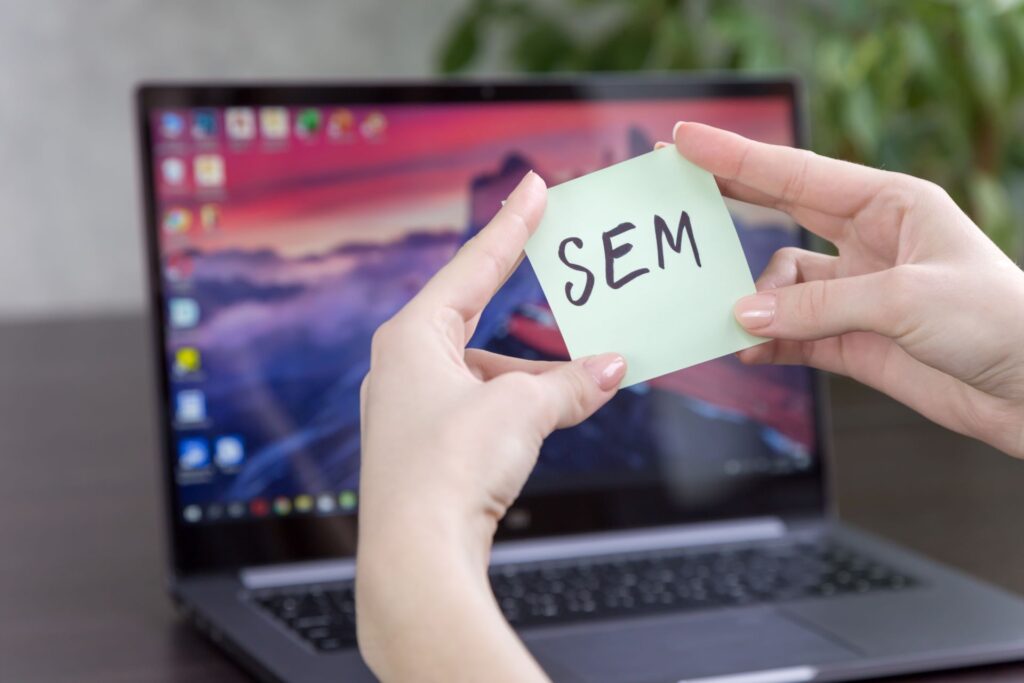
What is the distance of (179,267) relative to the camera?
94 cm

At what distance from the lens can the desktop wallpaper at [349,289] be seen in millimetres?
942

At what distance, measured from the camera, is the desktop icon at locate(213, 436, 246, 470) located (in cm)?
94

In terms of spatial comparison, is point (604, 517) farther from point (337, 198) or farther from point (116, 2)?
point (116, 2)

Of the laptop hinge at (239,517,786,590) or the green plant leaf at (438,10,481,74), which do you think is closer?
the laptop hinge at (239,517,786,590)

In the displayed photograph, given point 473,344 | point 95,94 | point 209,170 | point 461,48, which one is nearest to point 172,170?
point 209,170

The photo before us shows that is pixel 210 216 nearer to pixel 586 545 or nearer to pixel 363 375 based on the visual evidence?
pixel 363 375

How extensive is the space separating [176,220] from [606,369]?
468mm

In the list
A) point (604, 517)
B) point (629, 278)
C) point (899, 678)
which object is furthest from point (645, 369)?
point (604, 517)

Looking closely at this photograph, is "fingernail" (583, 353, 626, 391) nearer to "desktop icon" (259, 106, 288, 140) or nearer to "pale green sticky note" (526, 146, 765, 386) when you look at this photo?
"pale green sticky note" (526, 146, 765, 386)

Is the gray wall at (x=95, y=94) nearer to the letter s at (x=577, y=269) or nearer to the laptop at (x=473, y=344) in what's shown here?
the laptop at (x=473, y=344)

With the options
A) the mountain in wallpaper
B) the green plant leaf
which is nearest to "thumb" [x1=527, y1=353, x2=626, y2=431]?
the mountain in wallpaper

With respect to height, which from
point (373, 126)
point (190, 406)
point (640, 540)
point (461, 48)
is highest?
point (461, 48)

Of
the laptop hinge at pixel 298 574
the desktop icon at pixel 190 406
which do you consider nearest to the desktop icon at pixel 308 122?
the desktop icon at pixel 190 406

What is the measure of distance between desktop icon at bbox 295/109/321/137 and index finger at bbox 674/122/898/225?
1.34 feet
